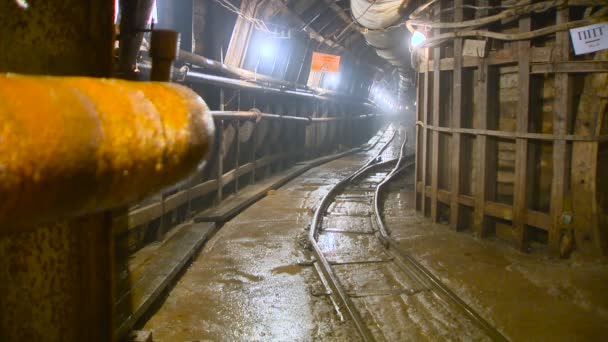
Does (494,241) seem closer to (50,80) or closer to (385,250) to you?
(385,250)

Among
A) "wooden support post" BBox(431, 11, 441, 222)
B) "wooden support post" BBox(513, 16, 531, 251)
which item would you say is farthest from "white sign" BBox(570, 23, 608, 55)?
"wooden support post" BBox(431, 11, 441, 222)

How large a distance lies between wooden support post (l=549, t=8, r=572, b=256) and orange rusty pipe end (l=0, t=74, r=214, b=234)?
5912 mm

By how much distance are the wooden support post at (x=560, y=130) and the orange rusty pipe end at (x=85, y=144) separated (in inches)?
233

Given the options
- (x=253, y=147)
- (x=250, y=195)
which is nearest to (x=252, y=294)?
(x=250, y=195)

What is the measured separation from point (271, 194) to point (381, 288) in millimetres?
6473

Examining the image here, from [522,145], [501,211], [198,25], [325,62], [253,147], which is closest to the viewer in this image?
[522,145]

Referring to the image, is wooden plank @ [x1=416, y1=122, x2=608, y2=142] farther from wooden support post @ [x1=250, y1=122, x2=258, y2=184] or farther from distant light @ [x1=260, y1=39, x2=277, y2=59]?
distant light @ [x1=260, y1=39, x2=277, y2=59]

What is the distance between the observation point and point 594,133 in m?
5.95

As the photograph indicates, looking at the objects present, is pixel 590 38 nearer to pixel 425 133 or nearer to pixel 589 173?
pixel 589 173

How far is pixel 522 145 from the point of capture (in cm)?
659

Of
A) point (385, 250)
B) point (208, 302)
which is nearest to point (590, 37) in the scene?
point (385, 250)

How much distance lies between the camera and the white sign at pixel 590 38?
18.6 ft

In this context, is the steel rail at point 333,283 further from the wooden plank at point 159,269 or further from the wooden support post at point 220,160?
the wooden support post at point 220,160

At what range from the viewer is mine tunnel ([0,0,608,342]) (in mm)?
1087
